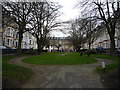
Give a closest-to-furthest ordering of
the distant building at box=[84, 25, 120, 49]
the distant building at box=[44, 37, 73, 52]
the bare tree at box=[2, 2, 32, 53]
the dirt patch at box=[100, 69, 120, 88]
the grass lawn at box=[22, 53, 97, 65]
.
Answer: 1. the dirt patch at box=[100, 69, 120, 88]
2. the grass lawn at box=[22, 53, 97, 65]
3. the bare tree at box=[2, 2, 32, 53]
4. the distant building at box=[84, 25, 120, 49]
5. the distant building at box=[44, 37, 73, 52]

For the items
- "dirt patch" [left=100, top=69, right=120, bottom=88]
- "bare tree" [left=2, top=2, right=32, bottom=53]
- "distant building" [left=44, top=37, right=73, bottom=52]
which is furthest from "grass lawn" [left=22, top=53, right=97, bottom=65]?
"distant building" [left=44, top=37, right=73, bottom=52]

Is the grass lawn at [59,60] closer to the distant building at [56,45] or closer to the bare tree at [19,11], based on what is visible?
the bare tree at [19,11]

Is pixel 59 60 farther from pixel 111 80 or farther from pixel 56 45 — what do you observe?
pixel 56 45

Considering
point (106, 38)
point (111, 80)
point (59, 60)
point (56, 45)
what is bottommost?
point (111, 80)

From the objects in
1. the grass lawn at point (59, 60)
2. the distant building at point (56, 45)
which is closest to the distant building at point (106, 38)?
the grass lawn at point (59, 60)

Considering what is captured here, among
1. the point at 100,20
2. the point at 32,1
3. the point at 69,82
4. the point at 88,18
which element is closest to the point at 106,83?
the point at 69,82

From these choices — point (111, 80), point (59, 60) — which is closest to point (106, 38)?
point (59, 60)

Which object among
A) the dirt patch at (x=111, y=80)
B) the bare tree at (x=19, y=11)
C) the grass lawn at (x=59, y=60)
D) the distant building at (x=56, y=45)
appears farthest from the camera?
the distant building at (x=56, y=45)

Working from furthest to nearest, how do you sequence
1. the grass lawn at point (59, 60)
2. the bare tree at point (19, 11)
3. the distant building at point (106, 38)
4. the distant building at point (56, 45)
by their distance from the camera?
1. the distant building at point (56, 45)
2. the distant building at point (106, 38)
3. the bare tree at point (19, 11)
4. the grass lawn at point (59, 60)

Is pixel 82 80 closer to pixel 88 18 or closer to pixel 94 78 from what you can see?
pixel 94 78

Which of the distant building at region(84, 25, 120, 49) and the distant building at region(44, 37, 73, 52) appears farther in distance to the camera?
the distant building at region(44, 37, 73, 52)

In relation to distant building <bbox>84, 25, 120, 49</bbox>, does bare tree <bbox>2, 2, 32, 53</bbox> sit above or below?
above

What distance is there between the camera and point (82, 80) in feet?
22.2

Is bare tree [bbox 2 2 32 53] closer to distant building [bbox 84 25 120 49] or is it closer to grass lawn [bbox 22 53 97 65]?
grass lawn [bbox 22 53 97 65]
